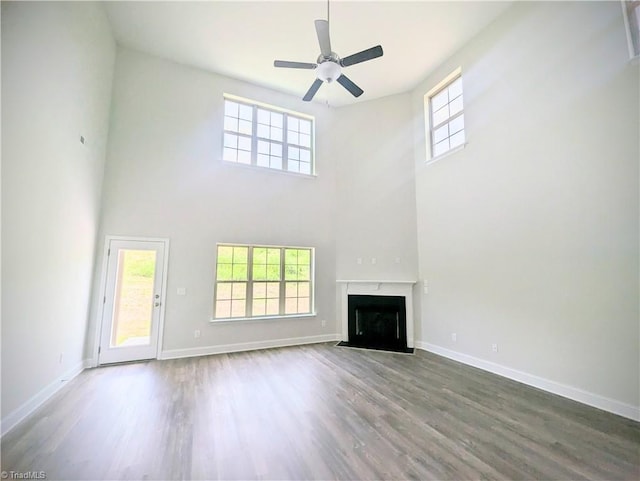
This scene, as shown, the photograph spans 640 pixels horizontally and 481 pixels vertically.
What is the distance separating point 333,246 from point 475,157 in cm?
299

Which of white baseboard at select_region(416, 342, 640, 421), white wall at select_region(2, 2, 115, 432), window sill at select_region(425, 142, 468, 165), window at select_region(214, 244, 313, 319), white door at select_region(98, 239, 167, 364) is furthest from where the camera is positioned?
window at select_region(214, 244, 313, 319)

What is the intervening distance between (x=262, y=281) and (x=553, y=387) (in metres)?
4.48

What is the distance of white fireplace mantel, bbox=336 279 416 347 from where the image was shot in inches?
212

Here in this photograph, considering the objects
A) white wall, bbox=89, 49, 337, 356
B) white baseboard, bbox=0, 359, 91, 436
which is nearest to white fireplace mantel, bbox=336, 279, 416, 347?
white wall, bbox=89, 49, 337, 356

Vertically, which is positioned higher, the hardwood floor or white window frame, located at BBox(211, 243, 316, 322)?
white window frame, located at BBox(211, 243, 316, 322)

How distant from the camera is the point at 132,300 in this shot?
446 centimetres

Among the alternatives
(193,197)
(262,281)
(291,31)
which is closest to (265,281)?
(262,281)

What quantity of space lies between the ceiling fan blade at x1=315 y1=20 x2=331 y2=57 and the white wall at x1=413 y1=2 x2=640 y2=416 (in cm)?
277

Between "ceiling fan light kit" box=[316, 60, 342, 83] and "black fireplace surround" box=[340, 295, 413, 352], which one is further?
"black fireplace surround" box=[340, 295, 413, 352]

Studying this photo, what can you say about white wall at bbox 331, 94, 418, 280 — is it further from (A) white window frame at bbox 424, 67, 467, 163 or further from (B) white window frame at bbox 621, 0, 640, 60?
(B) white window frame at bbox 621, 0, 640, 60

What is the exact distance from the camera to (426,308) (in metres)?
5.23

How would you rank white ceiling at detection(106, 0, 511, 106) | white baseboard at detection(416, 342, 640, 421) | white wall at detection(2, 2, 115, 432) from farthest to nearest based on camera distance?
1. white ceiling at detection(106, 0, 511, 106)
2. white baseboard at detection(416, 342, 640, 421)
3. white wall at detection(2, 2, 115, 432)
